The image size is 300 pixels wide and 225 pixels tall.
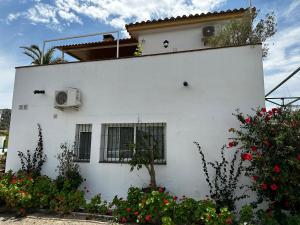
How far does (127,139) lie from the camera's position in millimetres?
7941

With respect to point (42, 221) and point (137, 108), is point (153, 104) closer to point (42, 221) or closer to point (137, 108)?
point (137, 108)

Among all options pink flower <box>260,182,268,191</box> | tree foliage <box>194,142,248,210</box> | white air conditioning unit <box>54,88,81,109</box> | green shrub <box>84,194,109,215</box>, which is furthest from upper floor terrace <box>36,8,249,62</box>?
pink flower <box>260,182,268,191</box>

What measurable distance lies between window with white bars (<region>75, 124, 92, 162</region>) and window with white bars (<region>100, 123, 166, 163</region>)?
56 cm

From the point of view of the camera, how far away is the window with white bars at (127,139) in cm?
748

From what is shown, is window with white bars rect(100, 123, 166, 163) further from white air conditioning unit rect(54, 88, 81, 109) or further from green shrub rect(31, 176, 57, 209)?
green shrub rect(31, 176, 57, 209)

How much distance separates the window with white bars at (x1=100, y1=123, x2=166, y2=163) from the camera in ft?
24.5

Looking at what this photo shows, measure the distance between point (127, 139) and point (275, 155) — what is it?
171 inches

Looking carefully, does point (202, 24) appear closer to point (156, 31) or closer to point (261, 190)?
point (156, 31)

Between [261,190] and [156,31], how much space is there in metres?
8.68

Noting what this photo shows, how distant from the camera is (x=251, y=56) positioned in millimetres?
6926

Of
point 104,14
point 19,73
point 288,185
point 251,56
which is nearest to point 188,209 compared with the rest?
point 288,185

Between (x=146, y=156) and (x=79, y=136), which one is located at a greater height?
(x=79, y=136)

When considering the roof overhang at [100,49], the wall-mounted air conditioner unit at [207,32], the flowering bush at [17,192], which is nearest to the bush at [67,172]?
the flowering bush at [17,192]

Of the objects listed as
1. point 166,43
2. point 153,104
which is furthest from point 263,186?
point 166,43
